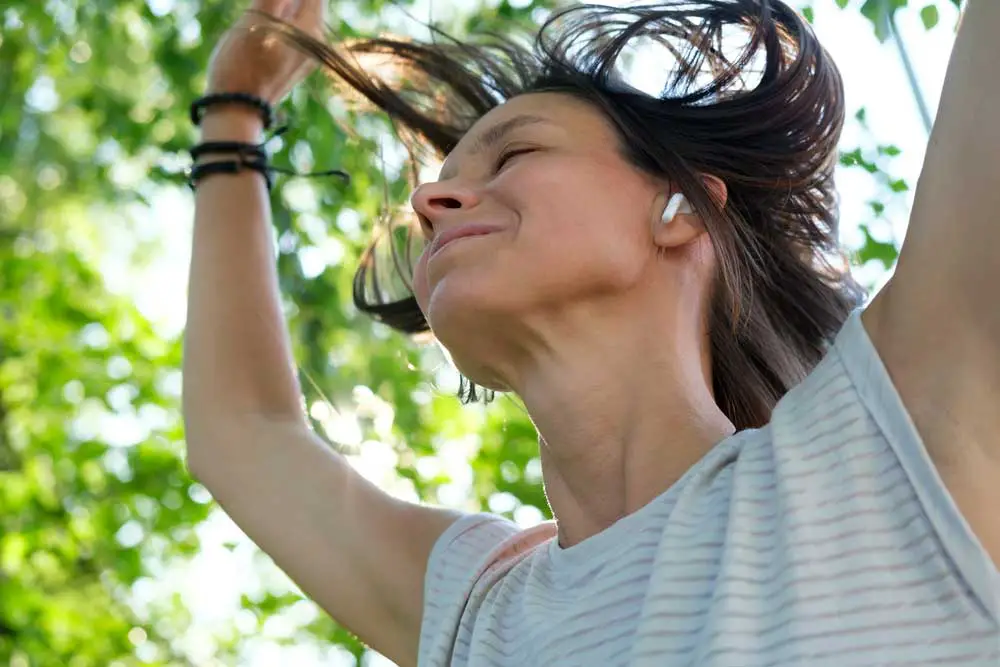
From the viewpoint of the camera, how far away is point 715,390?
1.70 m

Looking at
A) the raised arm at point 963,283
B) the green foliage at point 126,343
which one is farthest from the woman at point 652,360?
the green foliage at point 126,343

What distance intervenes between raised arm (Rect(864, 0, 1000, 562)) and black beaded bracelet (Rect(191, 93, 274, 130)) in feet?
4.36

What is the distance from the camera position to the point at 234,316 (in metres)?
2.06

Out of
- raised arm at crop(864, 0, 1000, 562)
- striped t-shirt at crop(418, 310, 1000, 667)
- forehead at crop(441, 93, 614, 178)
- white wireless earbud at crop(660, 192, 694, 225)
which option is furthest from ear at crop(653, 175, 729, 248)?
raised arm at crop(864, 0, 1000, 562)

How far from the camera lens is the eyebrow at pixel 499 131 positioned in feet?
5.68

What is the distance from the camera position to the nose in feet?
5.41

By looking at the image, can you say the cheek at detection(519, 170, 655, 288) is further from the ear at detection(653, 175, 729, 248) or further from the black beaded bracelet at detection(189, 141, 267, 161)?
the black beaded bracelet at detection(189, 141, 267, 161)

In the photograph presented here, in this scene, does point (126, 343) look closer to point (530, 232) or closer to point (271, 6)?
point (271, 6)

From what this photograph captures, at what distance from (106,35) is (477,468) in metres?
1.91

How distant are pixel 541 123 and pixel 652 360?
0.38 m

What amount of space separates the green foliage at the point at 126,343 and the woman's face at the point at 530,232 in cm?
98

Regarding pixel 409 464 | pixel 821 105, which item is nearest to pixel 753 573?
pixel 821 105

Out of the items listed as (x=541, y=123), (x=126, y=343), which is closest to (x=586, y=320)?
(x=541, y=123)

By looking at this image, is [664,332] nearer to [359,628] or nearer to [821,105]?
[821,105]
